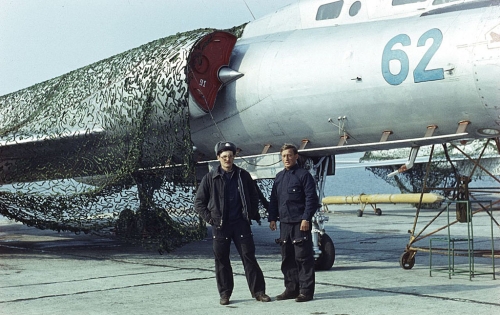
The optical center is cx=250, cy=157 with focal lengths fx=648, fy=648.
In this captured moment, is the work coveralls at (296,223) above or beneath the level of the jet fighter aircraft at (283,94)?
beneath

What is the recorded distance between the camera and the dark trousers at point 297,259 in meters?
7.06

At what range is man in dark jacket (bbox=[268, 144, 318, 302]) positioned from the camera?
7.07 metres

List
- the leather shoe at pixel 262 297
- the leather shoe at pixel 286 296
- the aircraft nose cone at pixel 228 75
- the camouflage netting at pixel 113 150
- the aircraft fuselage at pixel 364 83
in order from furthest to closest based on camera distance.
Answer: the camouflage netting at pixel 113 150, the aircraft nose cone at pixel 228 75, the aircraft fuselage at pixel 364 83, the leather shoe at pixel 286 296, the leather shoe at pixel 262 297

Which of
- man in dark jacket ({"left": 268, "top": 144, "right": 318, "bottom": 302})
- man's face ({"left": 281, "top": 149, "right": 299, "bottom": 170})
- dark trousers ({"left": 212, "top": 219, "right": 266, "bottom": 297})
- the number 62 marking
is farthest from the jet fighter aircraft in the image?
dark trousers ({"left": 212, "top": 219, "right": 266, "bottom": 297})

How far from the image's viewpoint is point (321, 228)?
382 inches

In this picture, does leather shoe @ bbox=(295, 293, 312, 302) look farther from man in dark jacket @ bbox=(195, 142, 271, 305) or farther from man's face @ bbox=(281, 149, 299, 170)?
man's face @ bbox=(281, 149, 299, 170)

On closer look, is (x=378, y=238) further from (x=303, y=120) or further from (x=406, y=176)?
(x=406, y=176)

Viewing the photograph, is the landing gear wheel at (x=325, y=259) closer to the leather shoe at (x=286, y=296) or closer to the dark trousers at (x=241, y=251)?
the leather shoe at (x=286, y=296)

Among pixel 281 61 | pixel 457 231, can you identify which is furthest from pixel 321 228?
pixel 457 231

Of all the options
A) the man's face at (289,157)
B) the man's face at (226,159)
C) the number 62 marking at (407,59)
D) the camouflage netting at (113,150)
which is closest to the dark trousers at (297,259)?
the man's face at (289,157)

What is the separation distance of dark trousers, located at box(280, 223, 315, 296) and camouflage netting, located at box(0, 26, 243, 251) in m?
2.87

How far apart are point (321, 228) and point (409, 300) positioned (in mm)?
2920

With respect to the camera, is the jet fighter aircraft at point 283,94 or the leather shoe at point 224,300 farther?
the jet fighter aircraft at point 283,94

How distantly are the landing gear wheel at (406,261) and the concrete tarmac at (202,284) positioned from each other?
129 millimetres
